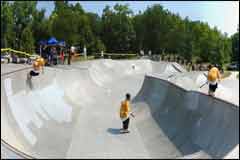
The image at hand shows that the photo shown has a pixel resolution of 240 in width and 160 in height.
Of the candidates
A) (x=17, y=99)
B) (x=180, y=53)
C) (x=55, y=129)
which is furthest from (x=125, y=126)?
(x=180, y=53)

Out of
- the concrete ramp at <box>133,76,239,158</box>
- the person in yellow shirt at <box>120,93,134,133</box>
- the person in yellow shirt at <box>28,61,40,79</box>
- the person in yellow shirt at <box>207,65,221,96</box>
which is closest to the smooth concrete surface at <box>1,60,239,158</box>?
the concrete ramp at <box>133,76,239,158</box>

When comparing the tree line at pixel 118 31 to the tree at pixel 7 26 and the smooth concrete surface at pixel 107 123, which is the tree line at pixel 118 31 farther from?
the smooth concrete surface at pixel 107 123

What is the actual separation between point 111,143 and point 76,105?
241 inches

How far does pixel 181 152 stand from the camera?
1062 cm

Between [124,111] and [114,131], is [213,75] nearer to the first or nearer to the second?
[124,111]

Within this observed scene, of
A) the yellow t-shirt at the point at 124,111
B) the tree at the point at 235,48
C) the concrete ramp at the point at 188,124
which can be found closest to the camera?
the concrete ramp at the point at 188,124

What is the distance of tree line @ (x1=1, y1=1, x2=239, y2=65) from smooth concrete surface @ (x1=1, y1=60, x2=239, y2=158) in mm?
48874

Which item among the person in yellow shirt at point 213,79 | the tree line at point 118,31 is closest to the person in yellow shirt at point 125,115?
the person in yellow shirt at point 213,79

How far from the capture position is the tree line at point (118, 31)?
67062 millimetres

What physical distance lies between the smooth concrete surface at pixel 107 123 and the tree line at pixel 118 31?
1924 inches

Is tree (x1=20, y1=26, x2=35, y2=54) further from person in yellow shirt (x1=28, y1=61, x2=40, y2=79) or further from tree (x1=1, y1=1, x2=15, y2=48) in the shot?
person in yellow shirt (x1=28, y1=61, x2=40, y2=79)

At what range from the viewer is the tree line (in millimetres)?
67062

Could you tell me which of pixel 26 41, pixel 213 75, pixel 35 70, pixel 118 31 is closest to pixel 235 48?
pixel 118 31

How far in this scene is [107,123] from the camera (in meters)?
14.5
